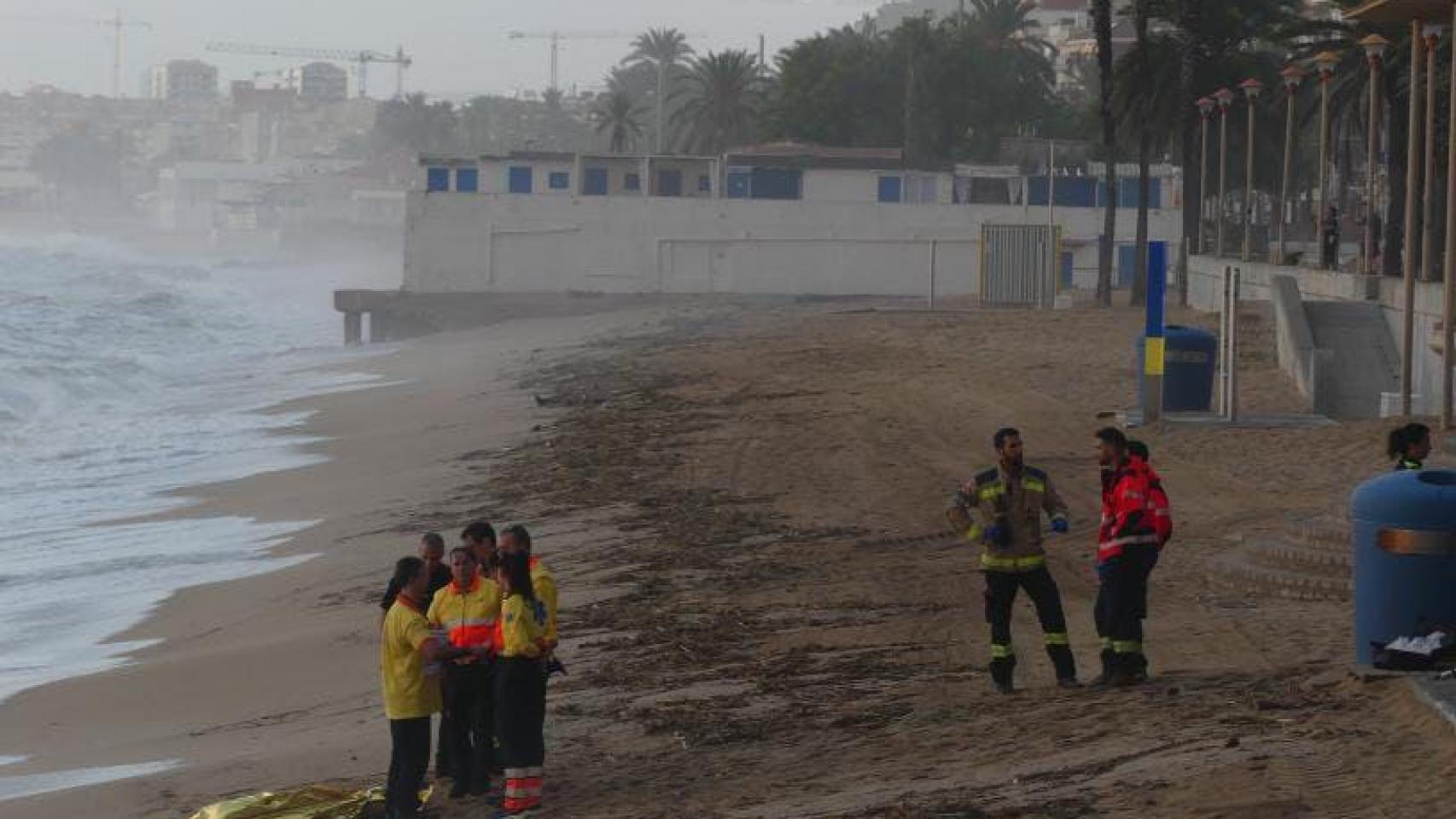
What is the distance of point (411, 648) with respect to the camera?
37.4ft

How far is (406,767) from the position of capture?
11438 millimetres

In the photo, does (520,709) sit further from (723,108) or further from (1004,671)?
(723,108)

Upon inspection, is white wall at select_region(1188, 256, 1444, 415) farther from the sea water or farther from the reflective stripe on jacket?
the reflective stripe on jacket

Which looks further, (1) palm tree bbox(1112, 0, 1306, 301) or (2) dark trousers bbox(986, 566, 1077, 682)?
(1) palm tree bbox(1112, 0, 1306, 301)

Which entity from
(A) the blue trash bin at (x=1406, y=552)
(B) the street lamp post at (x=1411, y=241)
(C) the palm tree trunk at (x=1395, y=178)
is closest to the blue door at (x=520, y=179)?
(C) the palm tree trunk at (x=1395, y=178)

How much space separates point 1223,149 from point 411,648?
132ft

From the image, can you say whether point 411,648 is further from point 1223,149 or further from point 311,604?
point 1223,149

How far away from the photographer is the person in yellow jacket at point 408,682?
37.4 ft

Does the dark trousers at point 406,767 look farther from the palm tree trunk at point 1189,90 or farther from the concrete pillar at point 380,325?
the concrete pillar at point 380,325

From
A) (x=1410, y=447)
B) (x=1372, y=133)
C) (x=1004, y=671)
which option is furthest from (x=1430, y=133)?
(x=1004, y=671)

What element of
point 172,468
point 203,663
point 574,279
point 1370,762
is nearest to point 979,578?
point 203,663

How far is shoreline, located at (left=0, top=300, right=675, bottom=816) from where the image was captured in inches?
528

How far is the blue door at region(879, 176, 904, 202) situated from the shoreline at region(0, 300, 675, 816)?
37287 mm

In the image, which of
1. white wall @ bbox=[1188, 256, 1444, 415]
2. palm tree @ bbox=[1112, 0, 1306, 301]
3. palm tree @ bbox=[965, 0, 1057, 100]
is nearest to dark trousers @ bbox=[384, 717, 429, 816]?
white wall @ bbox=[1188, 256, 1444, 415]
